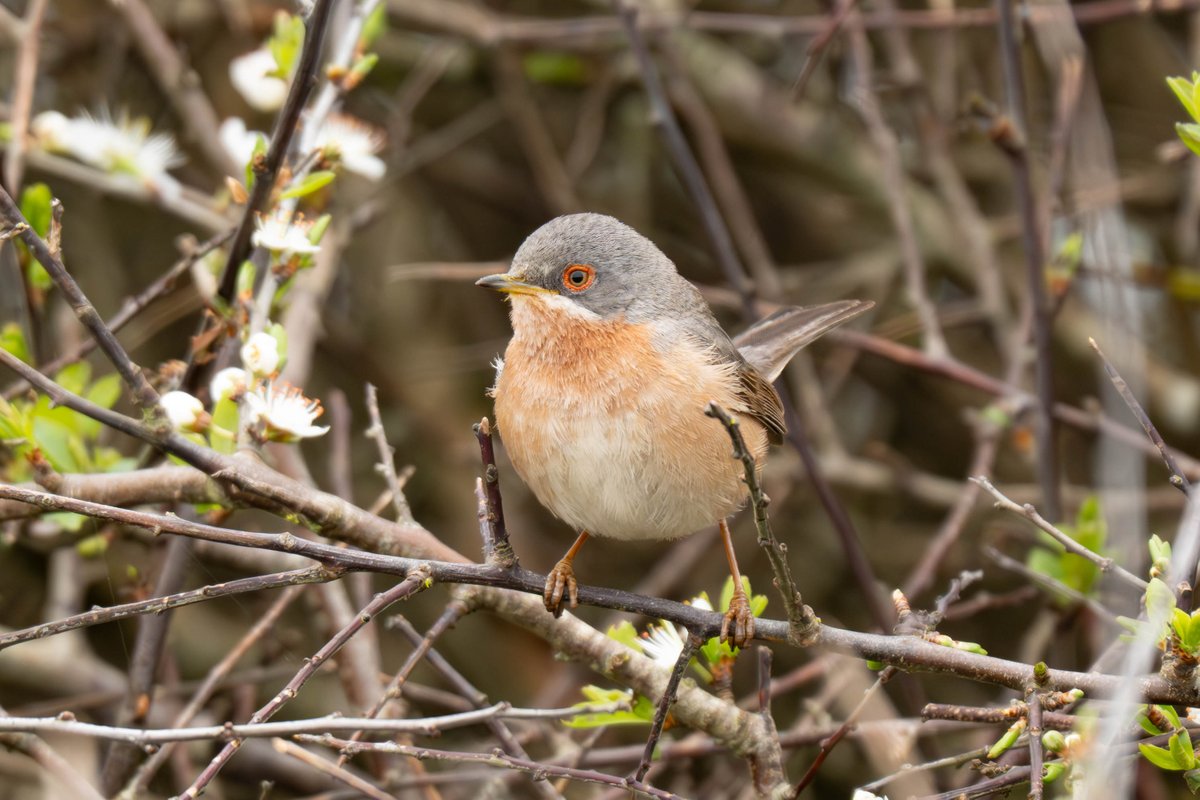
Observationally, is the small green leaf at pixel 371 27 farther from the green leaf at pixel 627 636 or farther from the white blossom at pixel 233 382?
the green leaf at pixel 627 636

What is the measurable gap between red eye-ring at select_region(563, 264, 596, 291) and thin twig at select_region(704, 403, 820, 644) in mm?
1686

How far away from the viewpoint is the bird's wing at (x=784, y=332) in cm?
480

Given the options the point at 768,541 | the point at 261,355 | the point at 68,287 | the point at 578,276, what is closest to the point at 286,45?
the point at 578,276

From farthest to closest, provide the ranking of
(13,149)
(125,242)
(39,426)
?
1. (125,242)
2. (13,149)
3. (39,426)

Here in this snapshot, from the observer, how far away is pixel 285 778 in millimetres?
4805

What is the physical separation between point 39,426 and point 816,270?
4.37m

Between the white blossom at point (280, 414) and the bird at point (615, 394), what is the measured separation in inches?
30.6

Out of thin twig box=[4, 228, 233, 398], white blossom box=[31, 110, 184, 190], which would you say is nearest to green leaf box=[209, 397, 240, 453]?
thin twig box=[4, 228, 233, 398]

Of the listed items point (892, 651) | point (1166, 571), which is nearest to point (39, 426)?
point (892, 651)

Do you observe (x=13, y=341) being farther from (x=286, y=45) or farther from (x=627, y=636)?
(x=627, y=636)

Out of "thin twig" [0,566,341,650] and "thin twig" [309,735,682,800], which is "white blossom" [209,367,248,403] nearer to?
"thin twig" [0,566,341,650]

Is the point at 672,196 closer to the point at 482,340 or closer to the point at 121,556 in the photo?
the point at 482,340

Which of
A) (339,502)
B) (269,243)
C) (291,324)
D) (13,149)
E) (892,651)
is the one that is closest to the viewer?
(892,651)

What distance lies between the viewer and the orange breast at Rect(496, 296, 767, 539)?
3.57 meters
